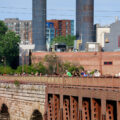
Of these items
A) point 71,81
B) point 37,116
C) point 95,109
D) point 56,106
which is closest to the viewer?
point 95,109

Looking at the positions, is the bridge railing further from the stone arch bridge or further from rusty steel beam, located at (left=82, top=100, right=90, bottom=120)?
rusty steel beam, located at (left=82, top=100, right=90, bottom=120)

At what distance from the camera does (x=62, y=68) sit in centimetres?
7300

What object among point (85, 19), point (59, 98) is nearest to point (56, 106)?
point (59, 98)

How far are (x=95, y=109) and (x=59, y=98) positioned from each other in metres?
6.51

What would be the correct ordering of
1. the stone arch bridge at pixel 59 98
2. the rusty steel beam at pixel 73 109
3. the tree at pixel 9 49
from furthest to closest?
the tree at pixel 9 49
the rusty steel beam at pixel 73 109
the stone arch bridge at pixel 59 98

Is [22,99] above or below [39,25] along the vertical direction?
below

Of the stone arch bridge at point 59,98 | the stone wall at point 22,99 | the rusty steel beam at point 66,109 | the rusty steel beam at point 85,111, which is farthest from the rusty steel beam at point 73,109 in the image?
the stone wall at point 22,99

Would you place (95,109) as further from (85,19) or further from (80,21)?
(80,21)

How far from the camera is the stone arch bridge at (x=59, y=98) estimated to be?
98.6 ft

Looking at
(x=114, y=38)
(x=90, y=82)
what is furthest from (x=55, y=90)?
(x=114, y=38)

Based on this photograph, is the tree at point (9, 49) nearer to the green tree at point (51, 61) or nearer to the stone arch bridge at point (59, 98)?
the green tree at point (51, 61)

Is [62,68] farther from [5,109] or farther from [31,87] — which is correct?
[31,87]

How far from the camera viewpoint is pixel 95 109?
31.2 metres

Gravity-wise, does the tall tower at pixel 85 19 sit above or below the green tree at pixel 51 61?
above
